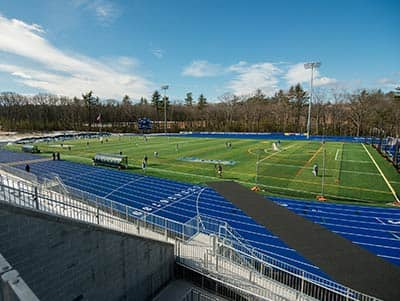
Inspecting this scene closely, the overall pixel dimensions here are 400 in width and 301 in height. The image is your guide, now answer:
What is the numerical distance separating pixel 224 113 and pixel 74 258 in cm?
9680

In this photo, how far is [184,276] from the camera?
32.7 feet

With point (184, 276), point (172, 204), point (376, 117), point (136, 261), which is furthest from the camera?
point (376, 117)

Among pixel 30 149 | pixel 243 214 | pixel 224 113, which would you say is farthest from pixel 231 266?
pixel 224 113

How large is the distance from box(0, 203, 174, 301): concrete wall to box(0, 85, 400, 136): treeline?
233ft

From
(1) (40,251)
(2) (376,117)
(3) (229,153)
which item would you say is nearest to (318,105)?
(2) (376,117)

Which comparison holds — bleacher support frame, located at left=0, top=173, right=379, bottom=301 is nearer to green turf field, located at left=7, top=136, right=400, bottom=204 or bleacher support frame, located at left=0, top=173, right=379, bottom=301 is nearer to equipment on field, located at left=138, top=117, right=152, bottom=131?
green turf field, located at left=7, top=136, right=400, bottom=204

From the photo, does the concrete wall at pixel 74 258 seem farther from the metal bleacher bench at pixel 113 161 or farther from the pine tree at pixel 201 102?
the pine tree at pixel 201 102

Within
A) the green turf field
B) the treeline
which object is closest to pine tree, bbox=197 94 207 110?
the treeline

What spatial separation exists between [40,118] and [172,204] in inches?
3544

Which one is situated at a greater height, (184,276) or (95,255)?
(95,255)

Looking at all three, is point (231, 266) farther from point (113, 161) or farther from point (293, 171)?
point (113, 161)

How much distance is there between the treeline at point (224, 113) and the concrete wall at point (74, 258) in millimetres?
70946

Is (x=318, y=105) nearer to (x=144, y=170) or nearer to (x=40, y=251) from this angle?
(x=144, y=170)

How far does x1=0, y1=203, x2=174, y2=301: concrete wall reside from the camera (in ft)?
19.5
